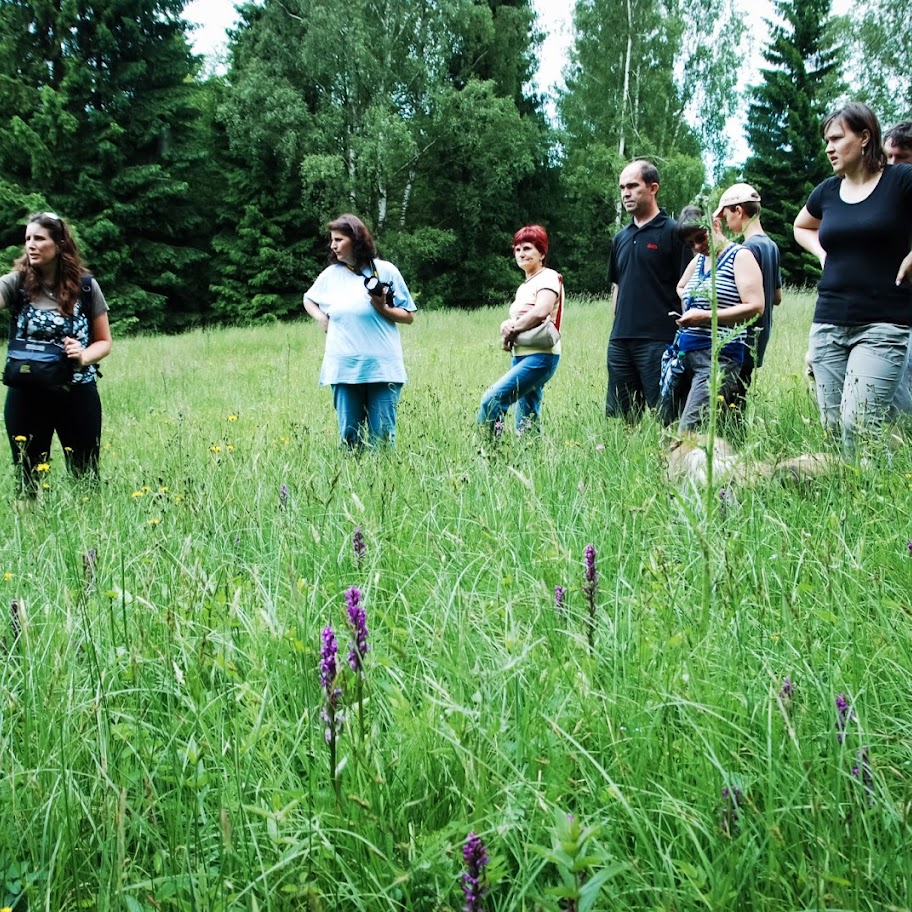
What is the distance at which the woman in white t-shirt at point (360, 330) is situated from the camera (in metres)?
4.94

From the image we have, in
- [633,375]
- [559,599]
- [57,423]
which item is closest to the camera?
[559,599]

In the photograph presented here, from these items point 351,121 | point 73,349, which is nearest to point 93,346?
point 73,349

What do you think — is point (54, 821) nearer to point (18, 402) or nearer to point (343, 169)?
point (18, 402)

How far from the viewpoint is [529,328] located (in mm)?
5105

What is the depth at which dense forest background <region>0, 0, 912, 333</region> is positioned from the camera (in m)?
25.5

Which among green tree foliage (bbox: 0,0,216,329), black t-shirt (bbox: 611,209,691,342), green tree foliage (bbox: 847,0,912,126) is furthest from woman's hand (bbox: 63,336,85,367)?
green tree foliage (bbox: 847,0,912,126)

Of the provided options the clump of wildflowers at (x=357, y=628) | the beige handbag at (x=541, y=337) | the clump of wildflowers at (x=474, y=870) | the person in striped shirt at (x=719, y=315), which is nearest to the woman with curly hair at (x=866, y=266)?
the person in striped shirt at (x=719, y=315)

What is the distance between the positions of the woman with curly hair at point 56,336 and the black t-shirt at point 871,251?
3885mm

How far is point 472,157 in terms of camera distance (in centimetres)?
2914

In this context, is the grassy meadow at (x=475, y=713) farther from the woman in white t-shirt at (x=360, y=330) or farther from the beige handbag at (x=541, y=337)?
the beige handbag at (x=541, y=337)

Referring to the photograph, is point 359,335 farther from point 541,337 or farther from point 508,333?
point 541,337

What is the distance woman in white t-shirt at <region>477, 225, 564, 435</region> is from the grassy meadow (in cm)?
208

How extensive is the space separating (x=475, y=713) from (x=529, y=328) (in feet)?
12.9

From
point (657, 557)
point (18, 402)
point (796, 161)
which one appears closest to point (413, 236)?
point (796, 161)
